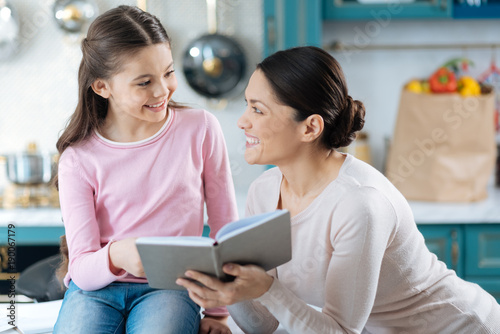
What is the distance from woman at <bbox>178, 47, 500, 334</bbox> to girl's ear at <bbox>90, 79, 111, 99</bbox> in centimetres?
33

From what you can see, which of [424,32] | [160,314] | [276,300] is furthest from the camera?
[424,32]

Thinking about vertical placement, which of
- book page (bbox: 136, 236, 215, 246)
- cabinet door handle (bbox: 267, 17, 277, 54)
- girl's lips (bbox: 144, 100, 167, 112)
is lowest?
book page (bbox: 136, 236, 215, 246)

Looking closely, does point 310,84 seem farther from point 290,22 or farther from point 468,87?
point 468,87

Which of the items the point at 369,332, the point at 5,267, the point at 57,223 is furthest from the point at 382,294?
the point at 5,267

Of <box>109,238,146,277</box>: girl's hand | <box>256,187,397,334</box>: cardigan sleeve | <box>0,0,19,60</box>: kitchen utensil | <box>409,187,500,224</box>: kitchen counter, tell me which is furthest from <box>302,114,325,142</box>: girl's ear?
<box>0,0,19,60</box>: kitchen utensil

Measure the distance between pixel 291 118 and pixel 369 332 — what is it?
528 millimetres

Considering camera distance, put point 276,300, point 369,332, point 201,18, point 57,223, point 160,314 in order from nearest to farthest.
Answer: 1. point 276,300
2. point 160,314
3. point 369,332
4. point 57,223
5. point 201,18

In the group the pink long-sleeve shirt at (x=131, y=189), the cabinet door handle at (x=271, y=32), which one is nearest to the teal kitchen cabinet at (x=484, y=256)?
the cabinet door handle at (x=271, y=32)

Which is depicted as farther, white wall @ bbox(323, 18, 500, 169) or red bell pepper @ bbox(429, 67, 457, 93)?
white wall @ bbox(323, 18, 500, 169)

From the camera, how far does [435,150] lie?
8.13 ft

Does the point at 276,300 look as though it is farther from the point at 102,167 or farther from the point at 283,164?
the point at 102,167

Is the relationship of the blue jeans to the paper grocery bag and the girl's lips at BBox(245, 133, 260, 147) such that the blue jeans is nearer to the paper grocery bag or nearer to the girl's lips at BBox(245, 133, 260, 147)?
the girl's lips at BBox(245, 133, 260, 147)

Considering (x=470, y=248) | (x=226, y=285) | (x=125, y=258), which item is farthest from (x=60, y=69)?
(x=226, y=285)

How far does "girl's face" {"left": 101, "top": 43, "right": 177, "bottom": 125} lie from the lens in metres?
1.33
